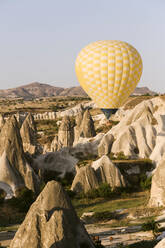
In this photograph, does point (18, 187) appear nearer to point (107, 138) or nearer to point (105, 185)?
point (105, 185)

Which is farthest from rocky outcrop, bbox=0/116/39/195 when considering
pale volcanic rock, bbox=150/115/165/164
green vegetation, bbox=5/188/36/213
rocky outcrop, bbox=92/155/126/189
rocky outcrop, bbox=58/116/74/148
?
rocky outcrop, bbox=58/116/74/148

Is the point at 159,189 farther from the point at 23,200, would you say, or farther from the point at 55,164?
the point at 55,164

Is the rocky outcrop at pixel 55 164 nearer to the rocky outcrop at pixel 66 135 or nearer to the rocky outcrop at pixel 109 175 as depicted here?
the rocky outcrop at pixel 109 175

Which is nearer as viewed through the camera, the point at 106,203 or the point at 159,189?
the point at 159,189

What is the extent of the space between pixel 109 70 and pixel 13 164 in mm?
18418

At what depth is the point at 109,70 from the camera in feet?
147

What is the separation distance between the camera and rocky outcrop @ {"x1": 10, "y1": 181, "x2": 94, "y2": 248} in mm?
11984

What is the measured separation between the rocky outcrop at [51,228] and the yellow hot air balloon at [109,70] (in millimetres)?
33298

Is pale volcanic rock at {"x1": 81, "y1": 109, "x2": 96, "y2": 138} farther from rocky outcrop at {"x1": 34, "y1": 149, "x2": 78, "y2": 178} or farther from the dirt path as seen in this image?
the dirt path

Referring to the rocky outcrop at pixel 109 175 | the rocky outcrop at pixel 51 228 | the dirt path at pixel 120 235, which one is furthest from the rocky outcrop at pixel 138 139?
the rocky outcrop at pixel 51 228

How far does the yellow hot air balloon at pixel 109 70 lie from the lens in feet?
146

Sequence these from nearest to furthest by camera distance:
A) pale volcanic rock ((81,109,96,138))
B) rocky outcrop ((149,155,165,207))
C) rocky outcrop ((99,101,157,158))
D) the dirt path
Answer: the dirt path, rocky outcrop ((149,155,165,207)), rocky outcrop ((99,101,157,158)), pale volcanic rock ((81,109,96,138))

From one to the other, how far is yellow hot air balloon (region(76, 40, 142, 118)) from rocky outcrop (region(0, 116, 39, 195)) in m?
14.6

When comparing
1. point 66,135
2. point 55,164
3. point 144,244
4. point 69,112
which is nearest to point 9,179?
point 55,164
